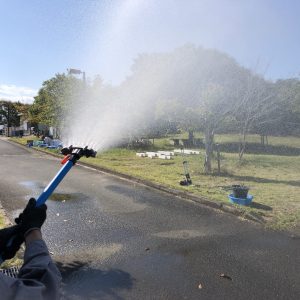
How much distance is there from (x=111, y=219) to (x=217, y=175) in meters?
7.14

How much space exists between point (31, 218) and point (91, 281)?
334cm

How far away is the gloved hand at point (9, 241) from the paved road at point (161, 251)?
2885 mm

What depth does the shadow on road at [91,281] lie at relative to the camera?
473 centimetres

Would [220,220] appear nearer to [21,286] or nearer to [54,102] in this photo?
[21,286]

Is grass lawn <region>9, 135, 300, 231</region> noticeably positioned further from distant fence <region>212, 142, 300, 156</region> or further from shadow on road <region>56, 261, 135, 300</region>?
distant fence <region>212, 142, 300, 156</region>

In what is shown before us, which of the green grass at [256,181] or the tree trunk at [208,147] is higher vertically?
the tree trunk at [208,147]

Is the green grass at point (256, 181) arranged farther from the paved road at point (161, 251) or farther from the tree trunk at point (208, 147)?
the paved road at point (161, 251)

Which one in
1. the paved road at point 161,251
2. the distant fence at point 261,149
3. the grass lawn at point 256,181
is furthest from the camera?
the distant fence at point 261,149

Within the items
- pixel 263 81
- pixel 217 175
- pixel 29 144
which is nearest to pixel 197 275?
pixel 217 175

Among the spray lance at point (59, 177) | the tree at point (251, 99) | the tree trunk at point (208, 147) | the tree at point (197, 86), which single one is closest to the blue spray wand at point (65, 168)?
the spray lance at point (59, 177)

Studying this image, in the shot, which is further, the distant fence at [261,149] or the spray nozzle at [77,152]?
the distant fence at [261,149]

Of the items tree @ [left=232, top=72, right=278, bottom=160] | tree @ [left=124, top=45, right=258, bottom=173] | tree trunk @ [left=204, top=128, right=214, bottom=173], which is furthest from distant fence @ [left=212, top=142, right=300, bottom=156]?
tree trunk @ [left=204, top=128, right=214, bottom=173]

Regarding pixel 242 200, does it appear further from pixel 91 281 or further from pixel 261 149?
pixel 261 149

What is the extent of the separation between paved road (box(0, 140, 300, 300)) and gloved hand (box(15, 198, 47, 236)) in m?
2.89
